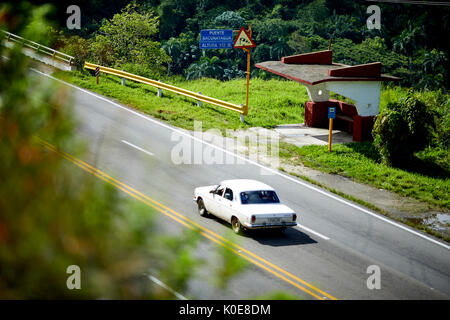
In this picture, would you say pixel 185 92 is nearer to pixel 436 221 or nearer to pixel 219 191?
pixel 219 191

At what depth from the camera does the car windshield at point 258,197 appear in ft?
51.0

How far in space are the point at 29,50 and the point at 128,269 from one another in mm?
1214

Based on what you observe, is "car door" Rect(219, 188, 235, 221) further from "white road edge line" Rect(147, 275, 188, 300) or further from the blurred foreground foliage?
the blurred foreground foliage

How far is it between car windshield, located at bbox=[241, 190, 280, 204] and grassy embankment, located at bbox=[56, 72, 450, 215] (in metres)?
6.70

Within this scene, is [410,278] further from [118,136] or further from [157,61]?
[157,61]

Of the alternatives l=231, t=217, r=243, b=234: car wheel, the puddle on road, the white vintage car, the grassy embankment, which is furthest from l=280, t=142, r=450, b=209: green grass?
l=231, t=217, r=243, b=234: car wheel

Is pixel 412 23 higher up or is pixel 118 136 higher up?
pixel 412 23

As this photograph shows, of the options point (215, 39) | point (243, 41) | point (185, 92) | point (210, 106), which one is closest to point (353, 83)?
point (243, 41)

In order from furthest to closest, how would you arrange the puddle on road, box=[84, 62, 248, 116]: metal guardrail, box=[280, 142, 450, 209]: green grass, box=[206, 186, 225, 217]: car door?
box=[84, 62, 248, 116]: metal guardrail
box=[280, 142, 450, 209]: green grass
the puddle on road
box=[206, 186, 225, 217]: car door

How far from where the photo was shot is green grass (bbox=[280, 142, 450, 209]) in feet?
66.2

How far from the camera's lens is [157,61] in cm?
4688

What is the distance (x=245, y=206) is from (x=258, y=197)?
67cm
